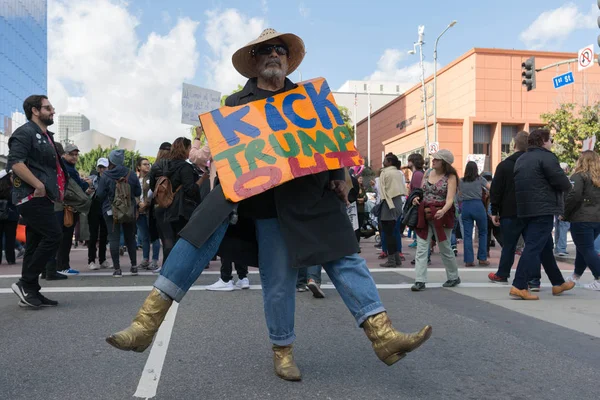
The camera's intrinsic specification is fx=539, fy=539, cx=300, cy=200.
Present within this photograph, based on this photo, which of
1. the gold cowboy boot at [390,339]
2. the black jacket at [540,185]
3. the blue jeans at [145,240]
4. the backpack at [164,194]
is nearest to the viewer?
the gold cowboy boot at [390,339]

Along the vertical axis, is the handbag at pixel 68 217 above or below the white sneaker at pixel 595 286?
above

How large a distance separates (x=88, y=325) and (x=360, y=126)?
6771cm

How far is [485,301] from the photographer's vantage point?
19.3 feet

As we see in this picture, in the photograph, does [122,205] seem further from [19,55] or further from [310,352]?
[19,55]

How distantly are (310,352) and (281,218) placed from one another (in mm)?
1165

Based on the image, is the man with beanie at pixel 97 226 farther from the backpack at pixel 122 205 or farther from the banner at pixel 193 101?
the banner at pixel 193 101

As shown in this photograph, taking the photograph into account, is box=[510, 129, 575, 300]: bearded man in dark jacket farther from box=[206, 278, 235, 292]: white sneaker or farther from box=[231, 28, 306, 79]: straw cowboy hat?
box=[231, 28, 306, 79]: straw cowboy hat

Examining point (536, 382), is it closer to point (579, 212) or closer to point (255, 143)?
point (255, 143)

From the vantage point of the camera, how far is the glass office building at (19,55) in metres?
51.8

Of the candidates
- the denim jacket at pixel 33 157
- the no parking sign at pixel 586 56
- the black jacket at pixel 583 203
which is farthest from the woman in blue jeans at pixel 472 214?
the no parking sign at pixel 586 56

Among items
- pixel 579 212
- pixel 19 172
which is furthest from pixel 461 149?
pixel 19 172

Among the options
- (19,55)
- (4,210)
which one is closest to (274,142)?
(4,210)

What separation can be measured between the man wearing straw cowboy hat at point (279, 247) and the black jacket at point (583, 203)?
4.67 meters

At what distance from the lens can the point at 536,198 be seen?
5.84m
